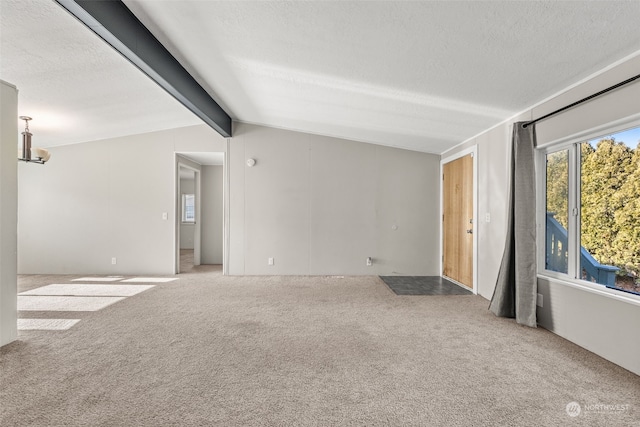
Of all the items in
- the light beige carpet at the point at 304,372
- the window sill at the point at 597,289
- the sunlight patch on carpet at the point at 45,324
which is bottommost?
the light beige carpet at the point at 304,372

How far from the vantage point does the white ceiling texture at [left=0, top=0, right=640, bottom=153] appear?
7.24ft

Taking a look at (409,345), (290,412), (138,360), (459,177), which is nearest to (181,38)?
(138,360)

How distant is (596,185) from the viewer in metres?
2.89

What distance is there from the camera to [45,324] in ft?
10.9

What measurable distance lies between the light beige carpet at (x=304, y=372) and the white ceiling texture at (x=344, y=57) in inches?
94.5

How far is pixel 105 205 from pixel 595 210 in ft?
24.4

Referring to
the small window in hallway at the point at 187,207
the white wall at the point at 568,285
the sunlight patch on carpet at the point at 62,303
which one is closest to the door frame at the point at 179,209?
the sunlight patch on carpet at the point at 62,303

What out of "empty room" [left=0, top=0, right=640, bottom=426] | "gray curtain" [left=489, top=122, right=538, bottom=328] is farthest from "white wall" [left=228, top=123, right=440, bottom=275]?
"gray curtain" [left=489, top=122, right=538, bottom=328]

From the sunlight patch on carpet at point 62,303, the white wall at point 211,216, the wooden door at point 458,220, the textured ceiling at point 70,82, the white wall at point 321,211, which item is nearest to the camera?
the textured ceiling at point 70,82

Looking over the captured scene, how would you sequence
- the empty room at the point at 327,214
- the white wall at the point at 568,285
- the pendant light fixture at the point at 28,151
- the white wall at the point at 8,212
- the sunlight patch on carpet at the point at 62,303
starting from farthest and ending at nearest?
the pendant light fixture at the point at 28,151 < the sunlight patch on carpet at the point at 62,303 < the white wall at the point at 8,212 < the white wall at the point at 568,285 < the empty room at the point at 327,214

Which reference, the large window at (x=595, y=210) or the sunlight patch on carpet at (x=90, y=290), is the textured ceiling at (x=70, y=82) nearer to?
the sunlight patch on carpet at (x=90, y=290)

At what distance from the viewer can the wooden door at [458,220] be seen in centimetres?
501

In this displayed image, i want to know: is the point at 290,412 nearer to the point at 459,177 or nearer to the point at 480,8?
the point at 480,8

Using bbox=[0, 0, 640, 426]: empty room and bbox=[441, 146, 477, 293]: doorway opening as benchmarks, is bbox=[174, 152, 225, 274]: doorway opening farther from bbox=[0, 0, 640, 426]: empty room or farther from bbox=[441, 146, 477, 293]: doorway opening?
bbox=[441, 146, 477, 293]: doorway opening
